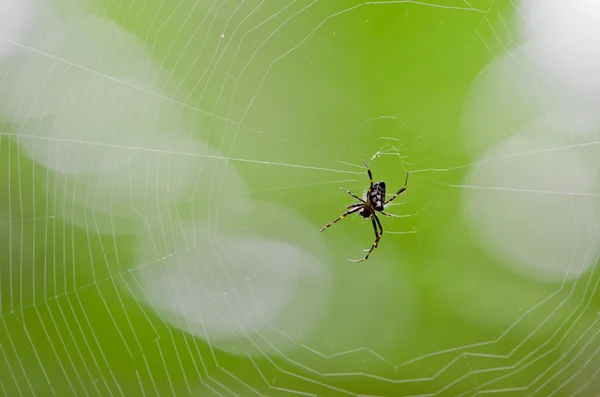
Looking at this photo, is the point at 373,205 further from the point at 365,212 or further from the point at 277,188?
the point at 277,188

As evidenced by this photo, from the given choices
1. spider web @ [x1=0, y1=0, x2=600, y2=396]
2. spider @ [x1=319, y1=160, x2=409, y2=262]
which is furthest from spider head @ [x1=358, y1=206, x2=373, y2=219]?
spider web @ [x1=0, y1=0, x2=600, y2=396]

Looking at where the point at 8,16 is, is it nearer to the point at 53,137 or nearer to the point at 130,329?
the point at 53,137

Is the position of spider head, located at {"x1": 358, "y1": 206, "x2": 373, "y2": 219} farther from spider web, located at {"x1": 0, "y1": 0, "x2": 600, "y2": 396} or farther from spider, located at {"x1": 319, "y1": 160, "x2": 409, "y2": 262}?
spider web, located at {"x1": 0, "y1": 0, "x2": 600, "y2": 396}

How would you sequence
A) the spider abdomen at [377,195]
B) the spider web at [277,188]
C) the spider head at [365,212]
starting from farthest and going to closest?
the spider head at [365,212] < the spider abdomen at [377,195] < the spider web at [277,188]

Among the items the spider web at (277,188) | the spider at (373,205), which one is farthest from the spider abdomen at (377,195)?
the spider web at (277,188)

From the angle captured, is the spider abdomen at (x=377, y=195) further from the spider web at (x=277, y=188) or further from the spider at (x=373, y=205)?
the spider web at (x=277, y=188)

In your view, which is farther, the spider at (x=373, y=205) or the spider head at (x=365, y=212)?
the spider head at (x=365, y=212)
